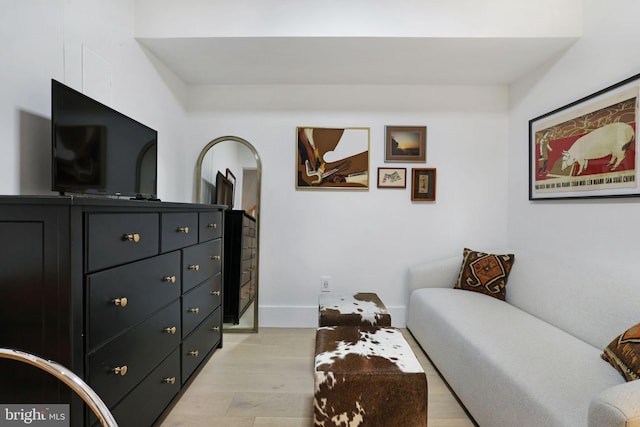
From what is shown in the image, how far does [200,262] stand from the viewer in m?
2.08

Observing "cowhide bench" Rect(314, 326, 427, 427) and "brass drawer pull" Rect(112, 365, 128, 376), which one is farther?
"cowhide bench" Rect(314, 326, 427, 427)

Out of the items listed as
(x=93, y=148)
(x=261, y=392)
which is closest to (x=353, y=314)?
(x=261, y=392)

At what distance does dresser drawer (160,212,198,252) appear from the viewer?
1631 mm

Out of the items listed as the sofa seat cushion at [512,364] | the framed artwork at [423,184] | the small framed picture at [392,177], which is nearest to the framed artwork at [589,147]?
the framed artwork at [423,184]

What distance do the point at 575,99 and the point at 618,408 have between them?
2.08 m

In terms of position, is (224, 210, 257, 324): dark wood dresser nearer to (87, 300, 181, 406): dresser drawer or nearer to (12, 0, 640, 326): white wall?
(12, 0, 640, 326): white wall

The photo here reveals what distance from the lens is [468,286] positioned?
269 centimetres

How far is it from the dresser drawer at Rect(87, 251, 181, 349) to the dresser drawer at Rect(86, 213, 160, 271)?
0.12ft

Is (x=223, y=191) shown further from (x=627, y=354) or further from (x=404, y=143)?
(x=627, y=354)

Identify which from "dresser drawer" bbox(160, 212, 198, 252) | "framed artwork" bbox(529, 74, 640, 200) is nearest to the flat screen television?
"dresser drawer" bbox(160, 212, 198, 252)

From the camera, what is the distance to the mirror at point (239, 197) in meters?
2.93

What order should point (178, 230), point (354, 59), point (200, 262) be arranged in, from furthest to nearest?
point (354, 59) → point (200, 262) → point (178, 230)

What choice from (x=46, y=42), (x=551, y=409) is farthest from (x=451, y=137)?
(x=46, y=42)

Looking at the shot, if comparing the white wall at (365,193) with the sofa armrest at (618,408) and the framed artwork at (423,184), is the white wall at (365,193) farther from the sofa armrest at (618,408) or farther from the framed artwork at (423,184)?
the sofa armrest at (618,408)
